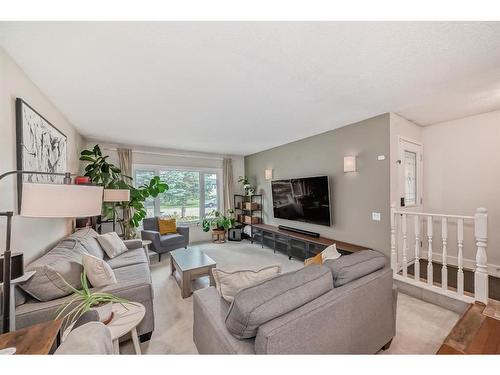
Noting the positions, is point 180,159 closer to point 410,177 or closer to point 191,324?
point 191,324

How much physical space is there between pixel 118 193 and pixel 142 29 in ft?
9.20

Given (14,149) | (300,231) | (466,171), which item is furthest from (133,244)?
(466,171)

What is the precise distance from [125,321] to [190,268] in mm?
1252

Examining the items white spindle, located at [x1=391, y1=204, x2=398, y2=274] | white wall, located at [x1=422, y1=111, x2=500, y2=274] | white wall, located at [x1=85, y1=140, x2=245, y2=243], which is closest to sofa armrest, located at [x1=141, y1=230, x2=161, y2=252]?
white wall, located at [x1=85, y1=140, x2=245, y2=243]

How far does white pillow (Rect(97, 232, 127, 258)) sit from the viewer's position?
112 inches

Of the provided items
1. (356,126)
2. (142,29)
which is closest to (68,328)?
(142,29)

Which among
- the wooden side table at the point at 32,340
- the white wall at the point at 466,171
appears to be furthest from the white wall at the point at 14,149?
the white wall at the point at 466,171

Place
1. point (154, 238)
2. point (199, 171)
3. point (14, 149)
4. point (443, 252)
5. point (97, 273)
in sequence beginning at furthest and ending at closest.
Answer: point (199, 171) < point (154, 238) < point (443, 252) < point (97, 273) < point (14, 149)

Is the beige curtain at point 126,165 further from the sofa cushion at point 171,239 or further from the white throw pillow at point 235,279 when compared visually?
the white throw pillow at point 235,279

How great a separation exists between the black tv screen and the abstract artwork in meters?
3.75

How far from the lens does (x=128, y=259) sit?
2.77m

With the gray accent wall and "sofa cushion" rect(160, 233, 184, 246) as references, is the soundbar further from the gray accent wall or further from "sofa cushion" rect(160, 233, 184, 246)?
"sofa cushion" rect(160, 233, 184, 246)

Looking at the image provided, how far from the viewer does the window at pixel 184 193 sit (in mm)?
4977
